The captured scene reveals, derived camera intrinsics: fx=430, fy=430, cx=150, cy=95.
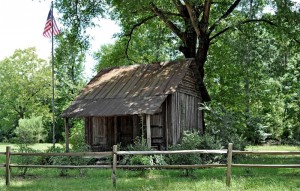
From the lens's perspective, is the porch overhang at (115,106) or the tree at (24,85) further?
the tree at (24,85)

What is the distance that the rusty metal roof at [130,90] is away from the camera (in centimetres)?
2138

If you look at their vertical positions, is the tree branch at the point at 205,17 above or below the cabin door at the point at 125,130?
above

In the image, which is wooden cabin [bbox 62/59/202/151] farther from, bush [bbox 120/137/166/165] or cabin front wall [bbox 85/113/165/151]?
bush [bbox 120/137/166/165]

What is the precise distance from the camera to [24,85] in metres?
55.3

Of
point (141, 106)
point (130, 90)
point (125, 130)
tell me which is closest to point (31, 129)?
point (125, 130)

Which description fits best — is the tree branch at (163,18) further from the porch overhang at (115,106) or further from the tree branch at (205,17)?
the porch overhang at (115,106)

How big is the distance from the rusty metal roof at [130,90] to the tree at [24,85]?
101 ft

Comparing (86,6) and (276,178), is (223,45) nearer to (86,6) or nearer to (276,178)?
(86,6)

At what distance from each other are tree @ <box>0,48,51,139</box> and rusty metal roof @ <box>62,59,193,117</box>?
101ft

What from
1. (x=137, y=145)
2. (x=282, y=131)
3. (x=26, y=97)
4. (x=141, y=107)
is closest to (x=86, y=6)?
(x=141, y=107)

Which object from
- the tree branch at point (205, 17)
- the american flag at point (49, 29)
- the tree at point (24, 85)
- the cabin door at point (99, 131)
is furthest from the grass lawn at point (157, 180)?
the tree at point (24, 85)

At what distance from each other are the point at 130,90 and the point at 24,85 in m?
35.5

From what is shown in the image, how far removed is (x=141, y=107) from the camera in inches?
822

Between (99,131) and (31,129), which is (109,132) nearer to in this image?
(99,131)
